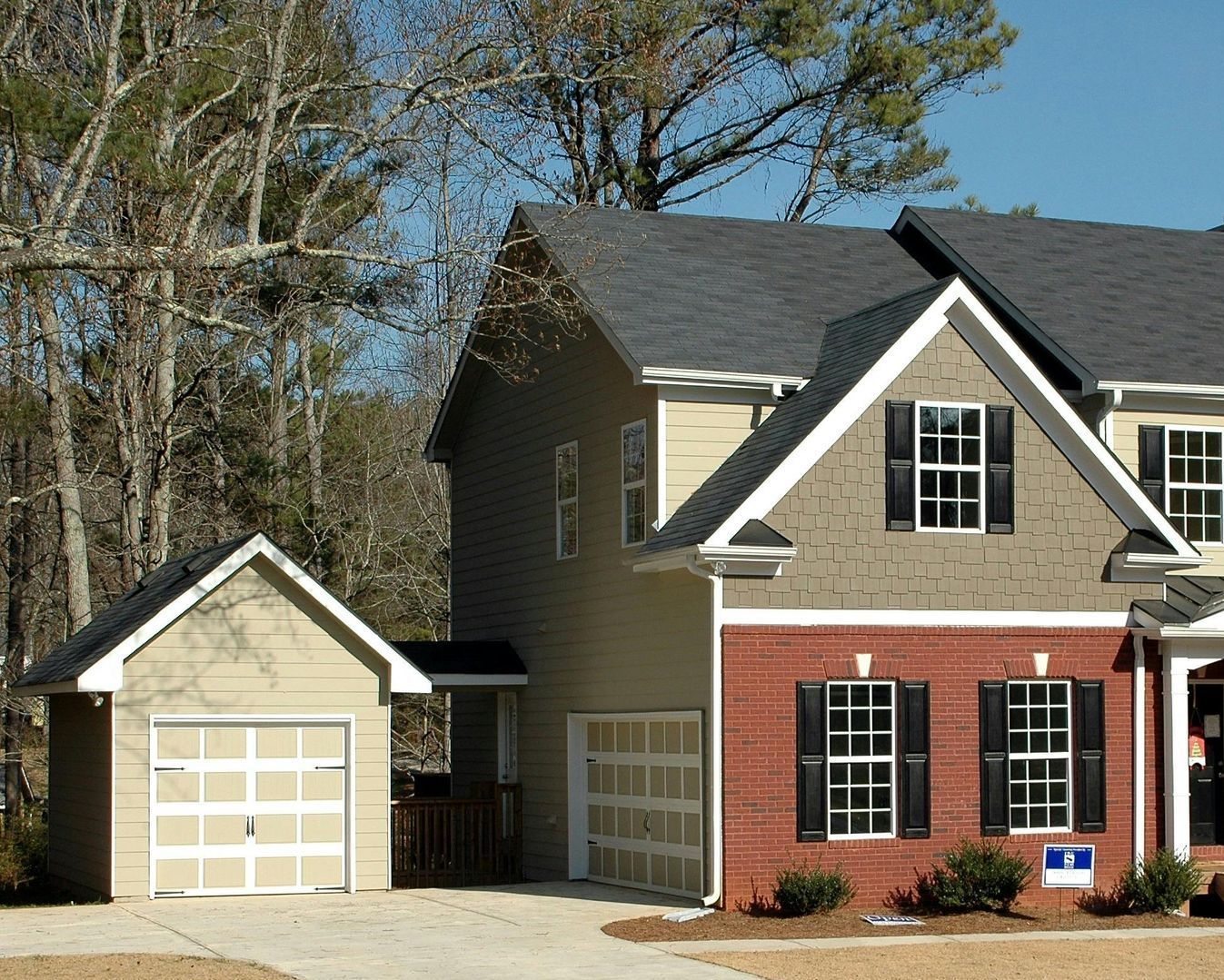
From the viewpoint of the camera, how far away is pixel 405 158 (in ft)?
82.4

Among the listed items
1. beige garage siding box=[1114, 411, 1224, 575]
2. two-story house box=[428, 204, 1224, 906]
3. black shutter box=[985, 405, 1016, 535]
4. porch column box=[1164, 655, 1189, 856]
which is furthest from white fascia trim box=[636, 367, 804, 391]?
porch column box=[1164, 655, 1189, 856]

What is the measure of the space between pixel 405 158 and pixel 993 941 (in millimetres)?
13653

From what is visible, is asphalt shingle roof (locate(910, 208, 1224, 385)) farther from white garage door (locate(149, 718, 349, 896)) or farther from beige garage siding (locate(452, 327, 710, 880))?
white garage door (locate(149, 718, 349, 896))

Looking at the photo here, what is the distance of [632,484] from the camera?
2247 centimetres

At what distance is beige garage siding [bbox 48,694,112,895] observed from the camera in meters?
22.1

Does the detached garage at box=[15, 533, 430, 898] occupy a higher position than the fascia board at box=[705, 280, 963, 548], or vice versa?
the fascia board at box=[705, 280, 963, 548]

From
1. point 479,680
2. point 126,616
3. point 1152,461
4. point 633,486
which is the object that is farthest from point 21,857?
point 1152,461

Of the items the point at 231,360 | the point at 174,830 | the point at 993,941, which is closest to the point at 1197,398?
the point at 993,941

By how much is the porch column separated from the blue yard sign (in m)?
2.19

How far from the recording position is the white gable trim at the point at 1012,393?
794 inches

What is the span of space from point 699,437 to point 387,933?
7274 mm

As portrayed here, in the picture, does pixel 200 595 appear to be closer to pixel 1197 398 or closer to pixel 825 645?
pixel 825 645

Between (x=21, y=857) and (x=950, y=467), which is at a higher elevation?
(x=950, y=467)

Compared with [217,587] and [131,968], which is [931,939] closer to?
[131,968]
